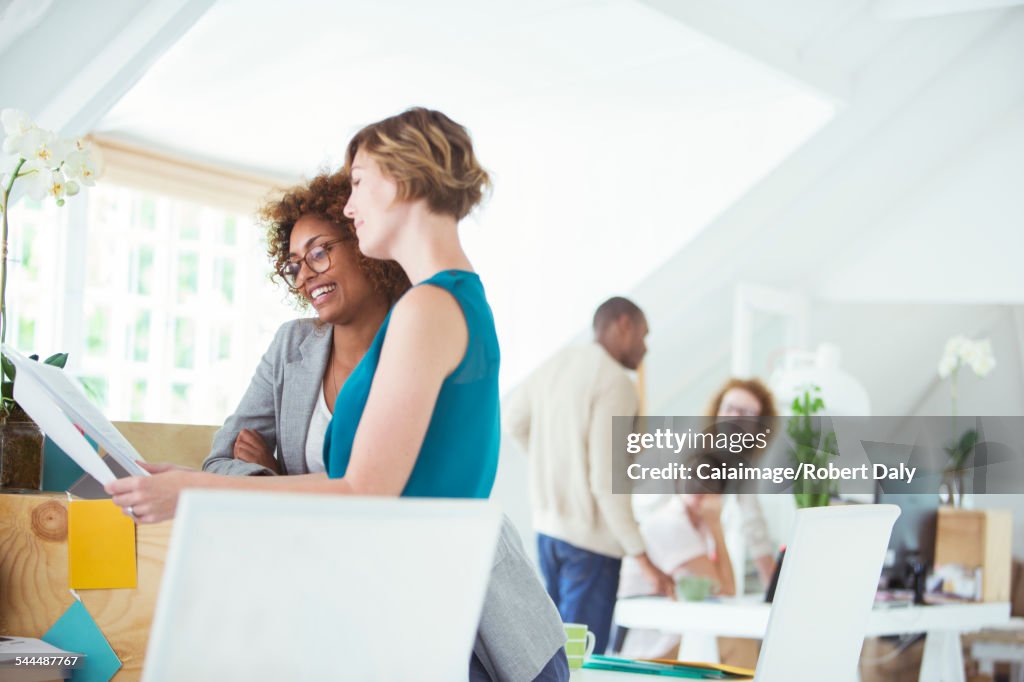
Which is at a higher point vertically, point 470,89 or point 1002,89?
point 1002,89

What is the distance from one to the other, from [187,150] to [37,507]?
299 cm

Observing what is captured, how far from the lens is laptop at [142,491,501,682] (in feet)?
2.97

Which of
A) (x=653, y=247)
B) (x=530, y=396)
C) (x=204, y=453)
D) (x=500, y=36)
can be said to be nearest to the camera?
(x=204, y=453)

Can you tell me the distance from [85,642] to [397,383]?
57 centimetres

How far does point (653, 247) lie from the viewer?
468 cm

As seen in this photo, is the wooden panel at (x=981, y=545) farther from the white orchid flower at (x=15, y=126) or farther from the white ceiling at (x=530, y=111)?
the white orchid flower at (x=15, y=126)

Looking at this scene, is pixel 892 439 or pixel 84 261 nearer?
pixel 84 261

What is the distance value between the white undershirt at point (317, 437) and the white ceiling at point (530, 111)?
1.07 metres

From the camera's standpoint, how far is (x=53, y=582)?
4.68 ft

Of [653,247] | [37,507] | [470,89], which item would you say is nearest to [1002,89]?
[653,247]

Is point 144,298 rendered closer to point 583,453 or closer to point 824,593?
point 583,453

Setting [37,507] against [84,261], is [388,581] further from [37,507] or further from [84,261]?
[84,261]

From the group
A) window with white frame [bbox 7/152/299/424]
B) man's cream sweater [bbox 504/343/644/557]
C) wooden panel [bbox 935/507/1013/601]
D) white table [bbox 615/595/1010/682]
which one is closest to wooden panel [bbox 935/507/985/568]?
wooden panel [bbox 935/507/1013/601]

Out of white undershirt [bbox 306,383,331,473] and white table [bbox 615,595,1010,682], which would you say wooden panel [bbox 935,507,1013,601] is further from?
white undershirt [bbox 306,383,331,473]
